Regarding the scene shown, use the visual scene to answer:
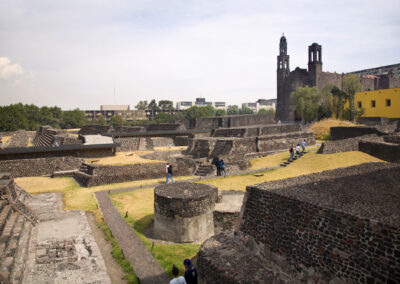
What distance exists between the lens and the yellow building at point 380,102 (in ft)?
122

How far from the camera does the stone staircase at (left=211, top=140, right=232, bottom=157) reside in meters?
22.8

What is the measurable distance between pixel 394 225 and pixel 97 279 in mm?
6328

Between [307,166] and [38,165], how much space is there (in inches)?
672

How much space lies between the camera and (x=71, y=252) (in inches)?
340

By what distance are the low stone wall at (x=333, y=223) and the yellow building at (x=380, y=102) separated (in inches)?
1366

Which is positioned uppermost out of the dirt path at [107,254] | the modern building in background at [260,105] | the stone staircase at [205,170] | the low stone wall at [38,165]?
the modern building in background at [260,105]

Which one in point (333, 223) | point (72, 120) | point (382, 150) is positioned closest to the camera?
point (333, 223)

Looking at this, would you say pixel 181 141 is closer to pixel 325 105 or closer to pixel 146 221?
pixel 325 105

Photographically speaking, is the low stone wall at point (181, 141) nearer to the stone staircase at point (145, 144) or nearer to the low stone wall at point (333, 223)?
the stone staircase at point (145, 144)

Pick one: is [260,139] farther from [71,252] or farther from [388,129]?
[71,252]

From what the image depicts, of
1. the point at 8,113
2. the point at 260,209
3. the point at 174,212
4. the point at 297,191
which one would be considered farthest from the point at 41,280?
the point at 8,113

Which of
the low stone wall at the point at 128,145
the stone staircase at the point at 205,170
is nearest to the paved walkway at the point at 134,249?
the stone staircase at the point at 205,170

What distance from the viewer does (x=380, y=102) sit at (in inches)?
1532

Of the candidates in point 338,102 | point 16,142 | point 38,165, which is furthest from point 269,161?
point 16,142
